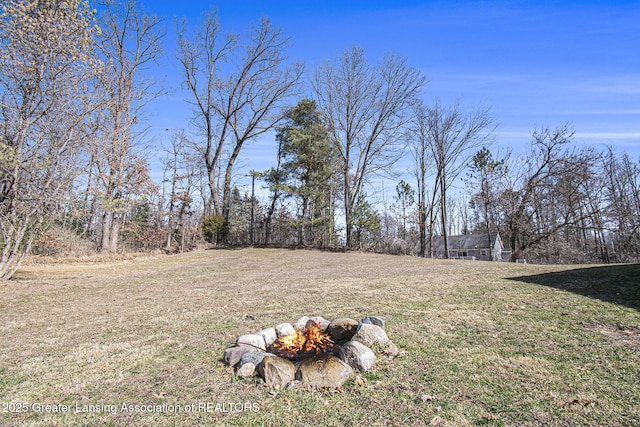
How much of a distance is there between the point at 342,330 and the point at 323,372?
3.19 ft

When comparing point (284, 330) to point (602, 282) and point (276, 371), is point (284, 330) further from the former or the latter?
point (602, 282)

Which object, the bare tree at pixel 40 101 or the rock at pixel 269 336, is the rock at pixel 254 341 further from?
the bare tree at pixel 40 101

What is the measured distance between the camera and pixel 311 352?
3404 mm

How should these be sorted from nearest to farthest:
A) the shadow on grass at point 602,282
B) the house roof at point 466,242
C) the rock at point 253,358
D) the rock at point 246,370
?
the rock at point 246,370
the rock at point 253,358
the shadow on grass at point 602,282
the house roof at point 466,242

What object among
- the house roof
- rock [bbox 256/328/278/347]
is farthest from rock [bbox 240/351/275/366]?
the house roof

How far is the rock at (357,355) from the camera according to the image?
10.2ft

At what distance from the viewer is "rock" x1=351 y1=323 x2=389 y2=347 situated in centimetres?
354

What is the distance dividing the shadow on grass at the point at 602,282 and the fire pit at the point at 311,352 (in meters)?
4.25

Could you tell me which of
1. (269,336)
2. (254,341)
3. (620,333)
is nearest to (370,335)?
(269,336)

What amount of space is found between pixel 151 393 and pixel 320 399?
4.77 ft

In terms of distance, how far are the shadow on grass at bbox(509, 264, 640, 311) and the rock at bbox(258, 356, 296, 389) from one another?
5157 millimetres

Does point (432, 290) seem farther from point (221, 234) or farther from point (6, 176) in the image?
point (221, 234)

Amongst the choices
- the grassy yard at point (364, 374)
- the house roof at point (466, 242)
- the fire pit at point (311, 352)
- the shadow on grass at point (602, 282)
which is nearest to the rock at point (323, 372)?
the fire pit at point (311, 352)

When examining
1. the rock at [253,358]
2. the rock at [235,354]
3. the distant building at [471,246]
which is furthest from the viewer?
the distant building at [471,246]
